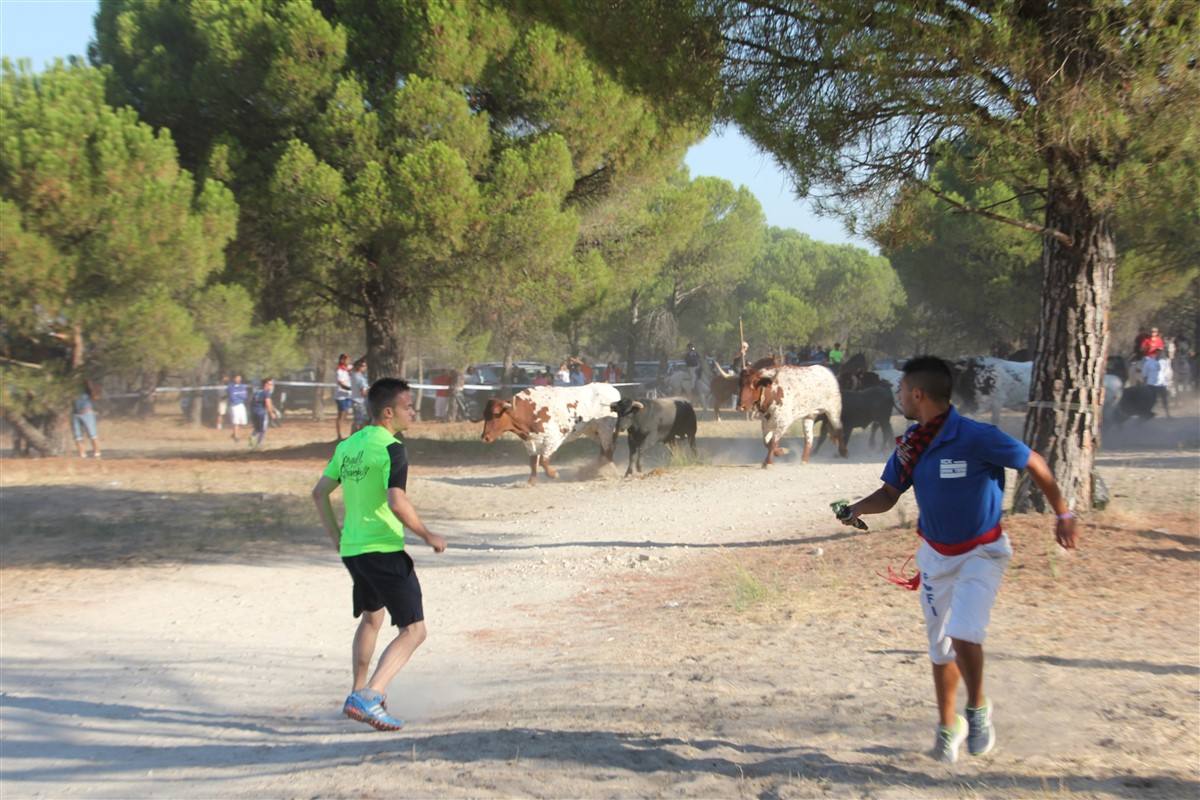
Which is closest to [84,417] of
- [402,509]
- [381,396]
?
[381,396]

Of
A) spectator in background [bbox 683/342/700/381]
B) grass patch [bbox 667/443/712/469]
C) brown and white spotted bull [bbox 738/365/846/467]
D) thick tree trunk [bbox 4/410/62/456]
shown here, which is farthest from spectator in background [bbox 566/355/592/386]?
thick tree trunk [bbox 4/410/62/456]

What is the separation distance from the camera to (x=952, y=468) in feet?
15.6

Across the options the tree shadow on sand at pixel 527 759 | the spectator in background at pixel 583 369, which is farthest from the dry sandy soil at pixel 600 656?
the spectator in background at pixel 583 369

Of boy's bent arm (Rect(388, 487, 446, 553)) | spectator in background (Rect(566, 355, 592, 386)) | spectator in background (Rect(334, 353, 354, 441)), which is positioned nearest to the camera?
boy's bent arm (Rect(388, 487, 446, 553))

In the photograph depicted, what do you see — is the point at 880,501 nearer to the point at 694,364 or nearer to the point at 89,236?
the point at 89,236

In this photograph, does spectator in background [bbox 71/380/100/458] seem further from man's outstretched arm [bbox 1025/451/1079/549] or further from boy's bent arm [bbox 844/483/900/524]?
man's outstretched arm [bbox 1025/451/1079/549]

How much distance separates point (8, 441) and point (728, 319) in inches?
1635

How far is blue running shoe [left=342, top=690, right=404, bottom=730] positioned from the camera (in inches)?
227

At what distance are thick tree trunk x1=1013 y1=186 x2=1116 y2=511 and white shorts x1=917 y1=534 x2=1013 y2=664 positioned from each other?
5358 mm

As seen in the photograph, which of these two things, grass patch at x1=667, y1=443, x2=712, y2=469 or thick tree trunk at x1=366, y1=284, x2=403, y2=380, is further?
thick tree trunk at x1=366, y1=284, x2=403, y2=380

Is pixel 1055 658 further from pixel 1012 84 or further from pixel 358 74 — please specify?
pixel 358 74

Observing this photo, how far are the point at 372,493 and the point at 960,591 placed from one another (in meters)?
3.02

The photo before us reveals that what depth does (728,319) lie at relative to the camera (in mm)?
65062

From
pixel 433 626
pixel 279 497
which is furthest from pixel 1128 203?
pixel 279 497
